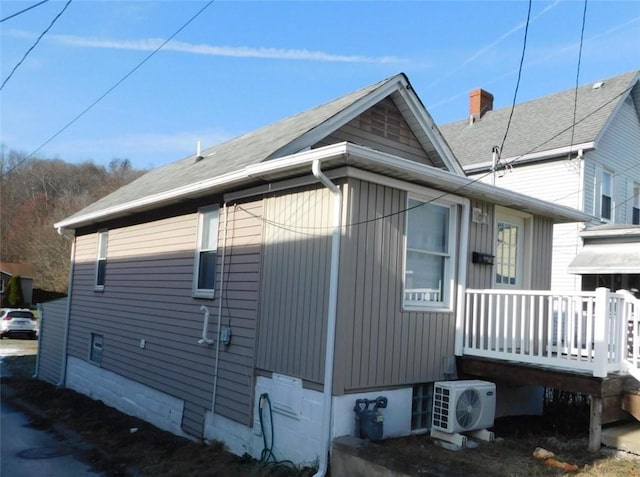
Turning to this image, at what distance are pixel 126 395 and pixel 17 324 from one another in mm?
A: 18186

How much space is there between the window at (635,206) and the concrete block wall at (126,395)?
14.1 meters

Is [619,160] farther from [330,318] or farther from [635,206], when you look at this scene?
[330,318]

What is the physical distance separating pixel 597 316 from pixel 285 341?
139 inches

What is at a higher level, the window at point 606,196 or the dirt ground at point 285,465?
the window at point 606,196

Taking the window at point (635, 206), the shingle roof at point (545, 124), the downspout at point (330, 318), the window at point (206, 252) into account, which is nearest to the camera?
the downspout at point (330, 318)

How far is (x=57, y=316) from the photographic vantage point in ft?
46.6

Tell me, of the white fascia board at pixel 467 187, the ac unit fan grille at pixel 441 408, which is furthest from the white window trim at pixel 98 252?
the ac unit fan grille at pixel 441 408

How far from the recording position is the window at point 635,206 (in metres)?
16.4

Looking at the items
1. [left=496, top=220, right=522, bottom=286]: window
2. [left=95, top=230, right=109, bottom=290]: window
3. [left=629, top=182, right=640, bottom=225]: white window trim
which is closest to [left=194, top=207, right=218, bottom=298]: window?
[left=496, top=220, right=522, bottom=286]: window

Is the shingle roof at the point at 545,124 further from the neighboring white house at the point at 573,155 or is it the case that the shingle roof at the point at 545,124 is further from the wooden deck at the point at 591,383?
the wooden deck at the point at 591,383

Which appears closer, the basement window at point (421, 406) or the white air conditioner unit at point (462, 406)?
the white air conditioner unit at point (462, 406)

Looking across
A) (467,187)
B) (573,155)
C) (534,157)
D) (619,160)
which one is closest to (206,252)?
(467,187)

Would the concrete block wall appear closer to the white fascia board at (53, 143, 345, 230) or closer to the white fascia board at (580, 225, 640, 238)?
the white fascia board at (53, 143, 345, 230)

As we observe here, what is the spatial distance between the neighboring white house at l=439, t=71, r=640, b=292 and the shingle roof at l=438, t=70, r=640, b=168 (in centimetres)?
3
